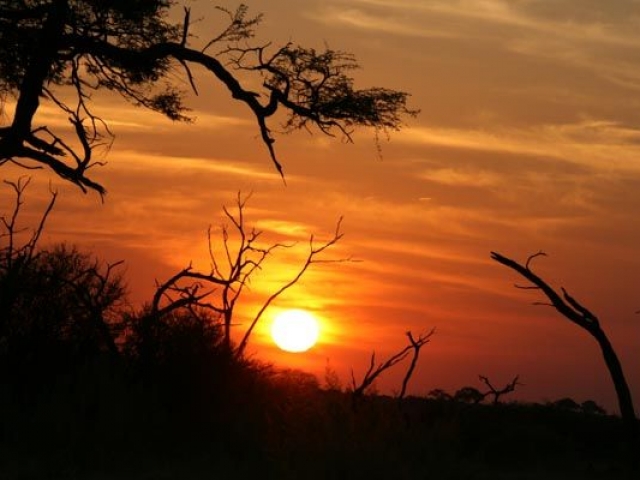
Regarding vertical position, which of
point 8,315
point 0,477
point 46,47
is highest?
point 46,47

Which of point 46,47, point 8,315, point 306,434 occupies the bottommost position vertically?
point 306,434

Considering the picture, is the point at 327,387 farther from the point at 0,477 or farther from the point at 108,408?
the point at 0,477

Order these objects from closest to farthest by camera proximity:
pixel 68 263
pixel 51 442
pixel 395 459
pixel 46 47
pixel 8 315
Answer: pixel 395 459, pixel 51 442, pixel 8 315, pixel 68 263, pixel 46 47

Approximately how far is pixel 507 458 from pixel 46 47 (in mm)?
10159

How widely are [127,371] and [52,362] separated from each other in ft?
3.62

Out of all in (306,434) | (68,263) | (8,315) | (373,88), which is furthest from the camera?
(373,88)

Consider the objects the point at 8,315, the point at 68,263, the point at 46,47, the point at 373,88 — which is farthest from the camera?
the point at 373,88

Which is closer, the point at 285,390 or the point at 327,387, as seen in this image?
the point at 327,387

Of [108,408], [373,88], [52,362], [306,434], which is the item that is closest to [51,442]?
[108,408]

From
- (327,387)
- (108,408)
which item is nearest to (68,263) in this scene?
(108,408)

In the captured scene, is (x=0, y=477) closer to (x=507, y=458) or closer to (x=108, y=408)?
(x=108, y=408)

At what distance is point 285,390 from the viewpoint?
17.8 meters

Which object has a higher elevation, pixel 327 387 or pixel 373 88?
pixel 373 88

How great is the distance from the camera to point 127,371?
17.0 m
